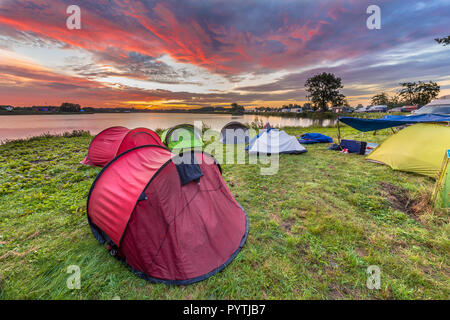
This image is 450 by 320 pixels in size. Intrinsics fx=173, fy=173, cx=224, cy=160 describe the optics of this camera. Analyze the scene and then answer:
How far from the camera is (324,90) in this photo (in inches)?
2148

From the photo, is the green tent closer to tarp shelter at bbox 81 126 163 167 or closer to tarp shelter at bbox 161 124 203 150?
tarp shelter at bbox 81 126 163 167

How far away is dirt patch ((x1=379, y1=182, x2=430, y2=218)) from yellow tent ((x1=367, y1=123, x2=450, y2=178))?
159 centimetres

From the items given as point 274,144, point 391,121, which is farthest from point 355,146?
point 274,144

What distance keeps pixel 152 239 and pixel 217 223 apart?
0.92 m

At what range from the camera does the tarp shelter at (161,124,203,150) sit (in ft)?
33.4

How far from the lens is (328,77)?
52.4 metres

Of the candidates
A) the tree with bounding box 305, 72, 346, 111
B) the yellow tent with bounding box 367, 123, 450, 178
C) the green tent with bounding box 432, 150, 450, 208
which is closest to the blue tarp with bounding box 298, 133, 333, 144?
the yellow tent with bounding box 367, 123, 450, 178

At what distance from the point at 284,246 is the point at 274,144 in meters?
6.04

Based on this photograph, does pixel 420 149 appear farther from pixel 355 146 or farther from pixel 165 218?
pixel 165 218

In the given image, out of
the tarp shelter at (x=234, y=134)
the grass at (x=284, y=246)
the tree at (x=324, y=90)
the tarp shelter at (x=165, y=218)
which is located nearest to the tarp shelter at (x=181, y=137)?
the tarp shelter at (x=234, y=134)

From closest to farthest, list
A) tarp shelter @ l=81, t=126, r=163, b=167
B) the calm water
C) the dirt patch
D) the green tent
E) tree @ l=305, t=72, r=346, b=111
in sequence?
the green tent
the dirt patch
tarp shelter @ l=81, t=126, r=163, b=167
the calm water
tree @ l=305, t=72, r=346, b=111

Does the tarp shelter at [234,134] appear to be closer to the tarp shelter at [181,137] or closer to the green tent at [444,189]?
the tarp shelter at [181,137]

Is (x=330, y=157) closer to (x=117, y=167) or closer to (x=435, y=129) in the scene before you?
(x=435, y=129)
